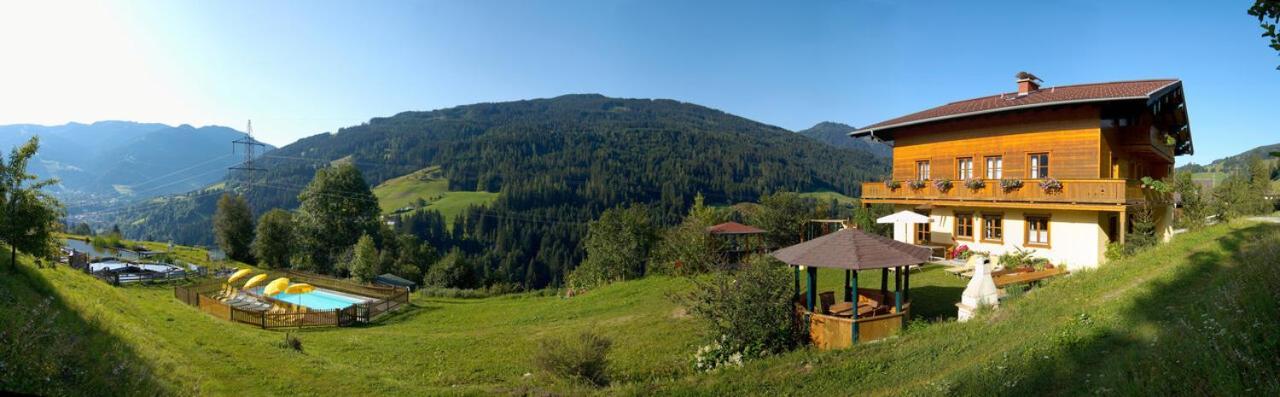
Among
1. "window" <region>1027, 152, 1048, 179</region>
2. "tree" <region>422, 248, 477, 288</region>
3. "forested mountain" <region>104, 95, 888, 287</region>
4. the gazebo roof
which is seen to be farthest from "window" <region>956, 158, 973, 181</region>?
"forested mountain" <region>104, 95, 888, 287</region>

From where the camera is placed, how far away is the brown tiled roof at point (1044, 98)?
16.8 m

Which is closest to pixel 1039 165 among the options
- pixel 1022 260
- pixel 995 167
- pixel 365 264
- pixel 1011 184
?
pixel 995 167

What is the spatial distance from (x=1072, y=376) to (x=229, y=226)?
6470 cm

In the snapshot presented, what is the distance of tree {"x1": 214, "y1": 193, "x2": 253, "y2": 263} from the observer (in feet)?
170

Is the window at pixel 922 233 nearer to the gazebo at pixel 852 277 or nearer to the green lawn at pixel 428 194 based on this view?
the gazebo at pixel 852 277

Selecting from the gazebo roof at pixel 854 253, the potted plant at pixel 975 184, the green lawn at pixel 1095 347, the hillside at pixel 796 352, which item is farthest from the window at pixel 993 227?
the gazebo roof at pixel 854 253

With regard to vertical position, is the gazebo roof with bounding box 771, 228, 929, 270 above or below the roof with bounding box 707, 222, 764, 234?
above

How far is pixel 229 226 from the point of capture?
52.2m

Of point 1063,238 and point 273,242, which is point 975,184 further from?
point 273,242

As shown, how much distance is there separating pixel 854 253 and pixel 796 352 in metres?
2.37

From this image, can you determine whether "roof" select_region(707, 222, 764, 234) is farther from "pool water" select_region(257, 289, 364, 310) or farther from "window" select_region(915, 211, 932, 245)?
"pool water" select_region(257, 289, 364, 310)

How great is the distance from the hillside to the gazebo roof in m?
1.46

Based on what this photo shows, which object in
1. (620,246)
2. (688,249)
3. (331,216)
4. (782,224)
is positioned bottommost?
(620,246)

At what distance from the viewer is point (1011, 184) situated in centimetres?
1775
